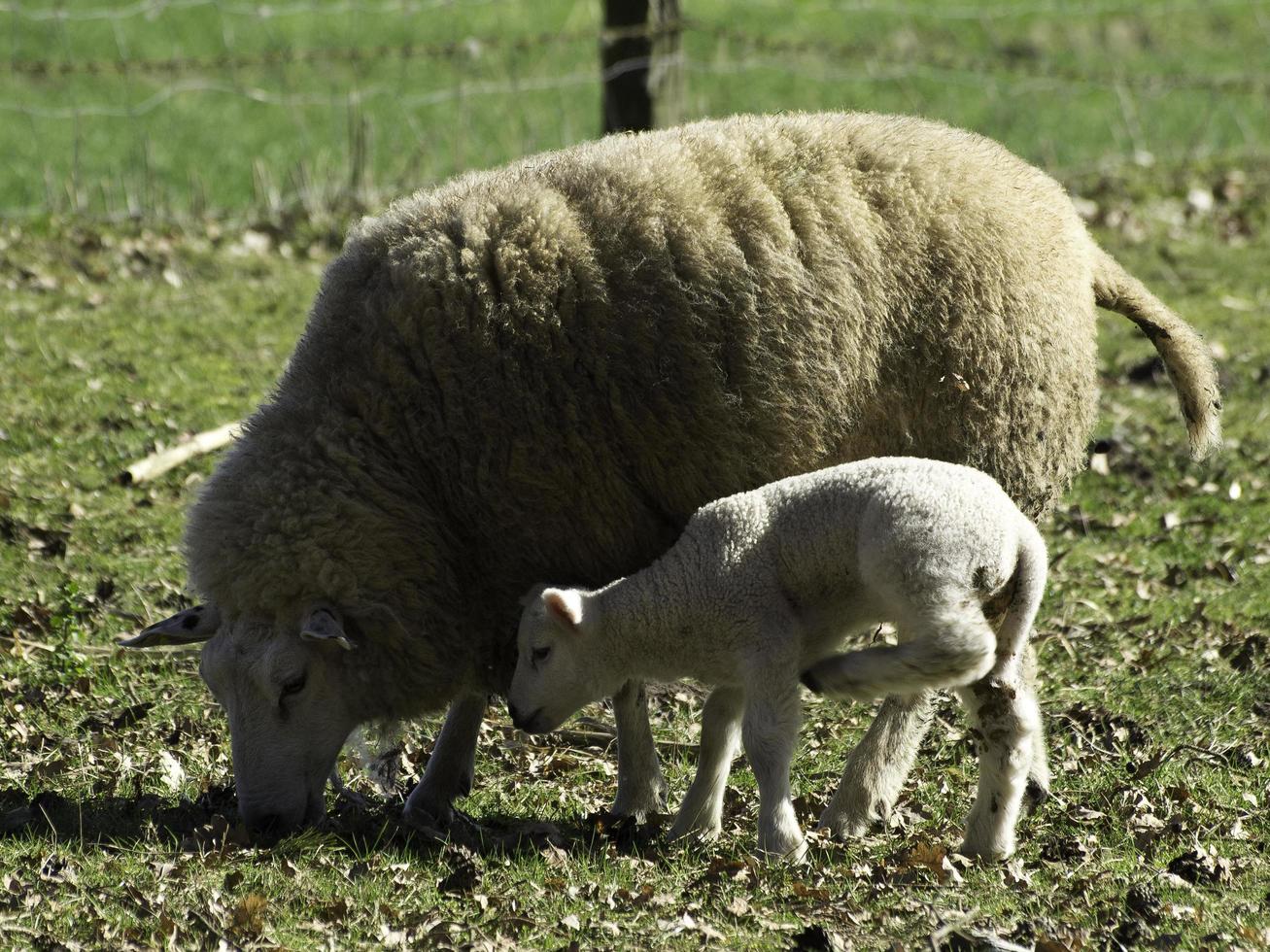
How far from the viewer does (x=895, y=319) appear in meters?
4.75

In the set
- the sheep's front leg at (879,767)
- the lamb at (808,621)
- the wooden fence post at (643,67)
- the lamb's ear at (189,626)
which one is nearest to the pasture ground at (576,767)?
the sheep's front leg at (879,767)

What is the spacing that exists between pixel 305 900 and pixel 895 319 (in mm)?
2247

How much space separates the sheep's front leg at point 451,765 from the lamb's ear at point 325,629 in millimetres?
611

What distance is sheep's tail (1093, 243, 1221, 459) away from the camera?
5.28 m

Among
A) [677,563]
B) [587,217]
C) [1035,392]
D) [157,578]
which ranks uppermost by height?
[587,217]

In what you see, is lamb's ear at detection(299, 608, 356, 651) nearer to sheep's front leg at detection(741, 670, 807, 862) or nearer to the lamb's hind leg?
sheep's front leg at detection(741, 670, 807, 862)

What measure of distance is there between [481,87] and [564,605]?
7497 millimetres

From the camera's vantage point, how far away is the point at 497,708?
5.94 m

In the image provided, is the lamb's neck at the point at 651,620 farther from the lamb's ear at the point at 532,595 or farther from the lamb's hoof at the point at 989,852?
the lamb's hoof at the point at 989,852

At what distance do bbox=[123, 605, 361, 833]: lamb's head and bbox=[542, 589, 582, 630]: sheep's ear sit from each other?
629 mm

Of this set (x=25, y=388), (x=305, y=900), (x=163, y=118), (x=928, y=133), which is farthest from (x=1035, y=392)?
(x=163, y=118)

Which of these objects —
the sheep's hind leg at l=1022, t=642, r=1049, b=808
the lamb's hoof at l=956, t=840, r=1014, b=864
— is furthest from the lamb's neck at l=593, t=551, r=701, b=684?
the sheep's hind leg at l=1022, t=642, r=1049, b=808

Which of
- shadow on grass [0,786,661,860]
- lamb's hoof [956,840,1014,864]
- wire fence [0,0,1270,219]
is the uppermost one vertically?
wire fence [0,0,1270,219]

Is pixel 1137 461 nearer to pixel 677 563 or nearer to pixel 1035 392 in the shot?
pixel 1035 392
